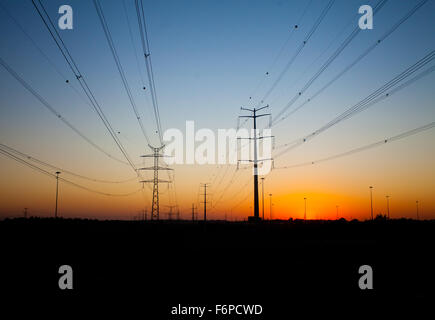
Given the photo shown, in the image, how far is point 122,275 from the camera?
60.9 ft

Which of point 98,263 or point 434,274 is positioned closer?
point 434,274

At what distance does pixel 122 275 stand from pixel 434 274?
15042mm

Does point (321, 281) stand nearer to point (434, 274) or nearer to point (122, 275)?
point (434, 274)

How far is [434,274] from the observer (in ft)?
60.5
